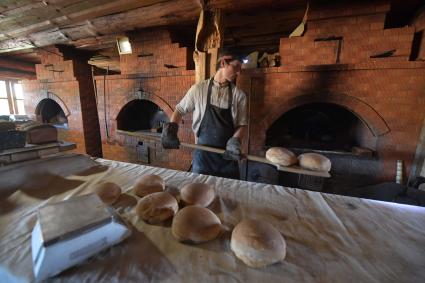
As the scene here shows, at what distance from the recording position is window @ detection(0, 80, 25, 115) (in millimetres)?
6129

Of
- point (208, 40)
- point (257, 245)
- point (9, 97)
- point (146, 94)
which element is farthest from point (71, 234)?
point (9, 97)

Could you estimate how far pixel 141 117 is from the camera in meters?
3.57

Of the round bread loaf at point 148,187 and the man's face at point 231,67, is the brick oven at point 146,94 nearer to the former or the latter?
the man's face at point 231,67

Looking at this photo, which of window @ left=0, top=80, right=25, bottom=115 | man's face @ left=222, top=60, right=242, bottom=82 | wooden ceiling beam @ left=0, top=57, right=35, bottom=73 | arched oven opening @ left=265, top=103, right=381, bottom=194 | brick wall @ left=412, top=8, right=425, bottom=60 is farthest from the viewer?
window @ left=0, top=80, right=25, bottom=115

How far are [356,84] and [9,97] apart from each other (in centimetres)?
945

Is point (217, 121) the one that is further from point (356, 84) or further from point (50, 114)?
point (50, 114)

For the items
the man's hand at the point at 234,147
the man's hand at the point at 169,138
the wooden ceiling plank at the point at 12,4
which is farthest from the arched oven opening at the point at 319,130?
the wooden ceiling plank at the point at 12,4

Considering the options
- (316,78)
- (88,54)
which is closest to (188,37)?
(316,78)

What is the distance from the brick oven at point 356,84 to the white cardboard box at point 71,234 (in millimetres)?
1991

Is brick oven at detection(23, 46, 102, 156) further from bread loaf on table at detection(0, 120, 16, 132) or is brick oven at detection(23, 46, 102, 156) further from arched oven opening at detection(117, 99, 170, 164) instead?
bread loaf on table at detection(0, 120, 16, 132)

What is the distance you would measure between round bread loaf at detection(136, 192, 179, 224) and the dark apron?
0.93 metres

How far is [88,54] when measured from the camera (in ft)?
12.5

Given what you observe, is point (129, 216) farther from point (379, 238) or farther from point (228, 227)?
point (379, 238)

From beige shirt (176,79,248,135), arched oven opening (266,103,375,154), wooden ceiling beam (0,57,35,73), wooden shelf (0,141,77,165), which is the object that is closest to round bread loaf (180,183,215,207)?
beige shirt (176,79,248,135)
